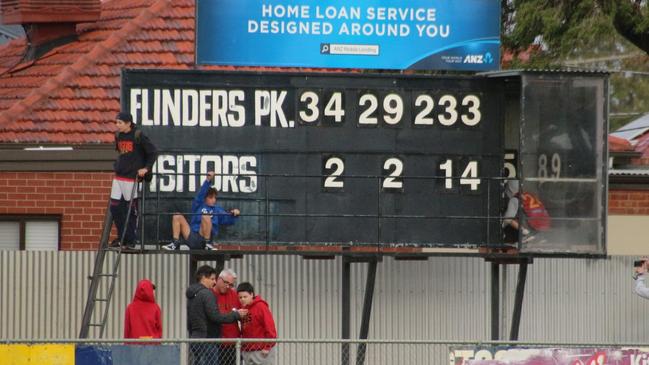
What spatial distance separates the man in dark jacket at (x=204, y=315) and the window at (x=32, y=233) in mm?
6922

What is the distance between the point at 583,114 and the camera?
61.5 feet

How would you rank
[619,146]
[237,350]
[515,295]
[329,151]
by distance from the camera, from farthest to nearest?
[619,146] < [515,295] < [329,151] < [237,350]

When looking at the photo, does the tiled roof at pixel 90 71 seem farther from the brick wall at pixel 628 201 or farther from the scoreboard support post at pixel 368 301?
the brick wall at pixel 628 201

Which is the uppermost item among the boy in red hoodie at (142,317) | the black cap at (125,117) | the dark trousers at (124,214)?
the black cap at (125,117)

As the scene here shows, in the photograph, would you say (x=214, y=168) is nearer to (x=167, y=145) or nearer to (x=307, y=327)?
(x=167, y=145)

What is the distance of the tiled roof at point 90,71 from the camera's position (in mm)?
23578

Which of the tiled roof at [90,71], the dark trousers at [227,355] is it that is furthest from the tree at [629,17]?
the dark trousers at [227,355]

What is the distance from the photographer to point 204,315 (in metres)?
16.9

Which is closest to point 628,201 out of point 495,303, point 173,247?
point 495,303

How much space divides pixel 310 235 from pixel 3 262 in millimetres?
4544

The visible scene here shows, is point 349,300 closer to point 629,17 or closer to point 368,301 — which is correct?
point 368,301

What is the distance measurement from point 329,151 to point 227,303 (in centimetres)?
226

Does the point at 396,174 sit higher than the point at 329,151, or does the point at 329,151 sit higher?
the point at 329,151

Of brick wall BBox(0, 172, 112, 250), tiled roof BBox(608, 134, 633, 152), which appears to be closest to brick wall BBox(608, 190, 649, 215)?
tiled roof BBox(608, 134, 633, 152)
